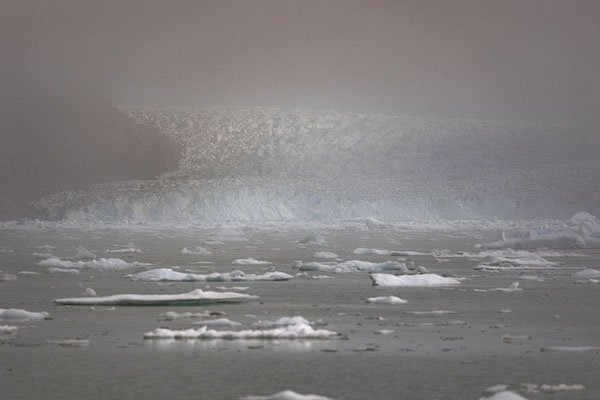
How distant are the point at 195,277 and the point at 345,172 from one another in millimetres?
35659

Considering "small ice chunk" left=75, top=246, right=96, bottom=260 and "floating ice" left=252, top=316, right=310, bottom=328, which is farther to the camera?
"small ice chunk" left=75, top=246, right=96, bottom=260

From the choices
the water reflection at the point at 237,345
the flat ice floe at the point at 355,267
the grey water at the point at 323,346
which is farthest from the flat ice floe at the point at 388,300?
the flat ice floe at the point at 355,267

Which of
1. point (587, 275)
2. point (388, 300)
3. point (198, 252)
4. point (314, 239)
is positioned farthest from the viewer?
point (314, 239)

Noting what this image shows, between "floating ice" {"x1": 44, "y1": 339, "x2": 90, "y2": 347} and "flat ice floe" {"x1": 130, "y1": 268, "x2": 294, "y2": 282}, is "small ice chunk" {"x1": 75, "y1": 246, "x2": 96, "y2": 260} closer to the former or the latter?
"flat ice floe" {"x1": 130, "y1": 268, "x2": 294, "y2": 282}

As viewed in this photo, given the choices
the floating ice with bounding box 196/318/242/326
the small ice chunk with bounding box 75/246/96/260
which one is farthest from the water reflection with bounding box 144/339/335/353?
the small ice chunk with bounding box 75/246/96/260

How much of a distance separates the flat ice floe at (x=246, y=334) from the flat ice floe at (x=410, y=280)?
478 centimetres

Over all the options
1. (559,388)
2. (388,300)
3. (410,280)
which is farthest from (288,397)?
(410,280)

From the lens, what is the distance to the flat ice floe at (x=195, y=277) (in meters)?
13.8

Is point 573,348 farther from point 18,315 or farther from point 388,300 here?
point 18,315

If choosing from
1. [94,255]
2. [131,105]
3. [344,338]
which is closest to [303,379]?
[344,338]

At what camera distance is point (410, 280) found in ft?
44.8

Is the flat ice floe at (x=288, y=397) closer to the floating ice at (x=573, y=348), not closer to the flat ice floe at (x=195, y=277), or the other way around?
the floating ice at (x=573, y=348)

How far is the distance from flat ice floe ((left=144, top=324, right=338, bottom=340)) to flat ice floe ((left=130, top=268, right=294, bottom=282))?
15.9 feet

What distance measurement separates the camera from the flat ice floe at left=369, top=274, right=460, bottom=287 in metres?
13.6
